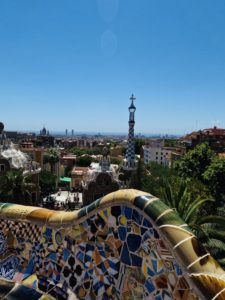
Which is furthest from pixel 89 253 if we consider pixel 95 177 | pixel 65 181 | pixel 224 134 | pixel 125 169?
pixel 224 134

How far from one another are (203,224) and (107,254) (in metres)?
5.26

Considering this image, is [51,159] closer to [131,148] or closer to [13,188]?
[131,148]

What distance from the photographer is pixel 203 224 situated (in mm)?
8141

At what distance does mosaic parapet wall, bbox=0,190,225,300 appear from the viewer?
276 centimetres

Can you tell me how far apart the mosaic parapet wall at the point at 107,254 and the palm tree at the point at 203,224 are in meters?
4.50

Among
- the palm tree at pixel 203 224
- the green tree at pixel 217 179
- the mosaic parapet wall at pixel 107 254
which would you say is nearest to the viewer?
the mosaic parapet wall at pixel 107 254

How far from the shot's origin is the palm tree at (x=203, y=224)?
7.55 meters

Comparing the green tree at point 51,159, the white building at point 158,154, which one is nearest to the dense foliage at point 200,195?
the green tree at point 51,159

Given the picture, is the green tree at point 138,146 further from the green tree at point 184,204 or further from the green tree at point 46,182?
the green tree at point 184,204

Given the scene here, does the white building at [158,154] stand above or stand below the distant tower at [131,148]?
below

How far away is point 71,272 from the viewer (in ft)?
13.2

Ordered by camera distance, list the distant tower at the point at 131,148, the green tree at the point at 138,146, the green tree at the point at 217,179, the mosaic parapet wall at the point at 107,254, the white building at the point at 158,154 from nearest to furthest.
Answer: the mosaic parapet wall at the point at 107,254
the green tree at the point at 217,179
the distant tower at the point at 131,148
the white building at the point at 158,154
the green tree at the point at 138,146

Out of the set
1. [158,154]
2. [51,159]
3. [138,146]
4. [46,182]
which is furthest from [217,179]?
[138,146]

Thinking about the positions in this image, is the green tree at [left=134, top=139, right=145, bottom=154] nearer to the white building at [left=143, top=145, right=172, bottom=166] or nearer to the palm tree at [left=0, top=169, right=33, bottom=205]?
the white building at [left=143, top=145, right=172, bottom=166]
